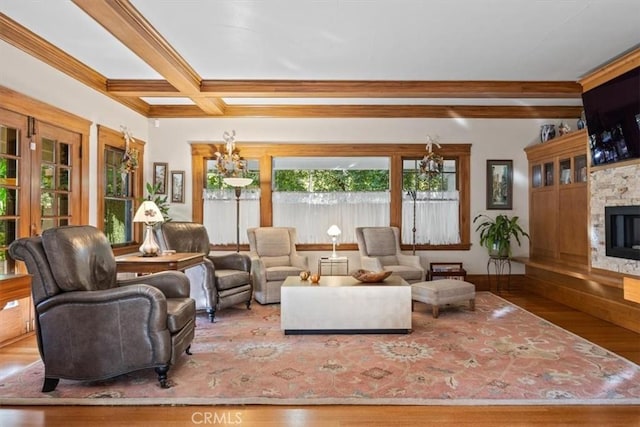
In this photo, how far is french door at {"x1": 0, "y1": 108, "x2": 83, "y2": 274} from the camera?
3.81 m

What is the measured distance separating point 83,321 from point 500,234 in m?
5.60

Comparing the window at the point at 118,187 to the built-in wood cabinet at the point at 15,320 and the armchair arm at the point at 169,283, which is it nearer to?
the built-in wood cabinet at the point at 15,320

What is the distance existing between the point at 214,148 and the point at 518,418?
5.54 m

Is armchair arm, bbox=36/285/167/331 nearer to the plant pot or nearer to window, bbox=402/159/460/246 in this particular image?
window, bbox=402/159/460/246

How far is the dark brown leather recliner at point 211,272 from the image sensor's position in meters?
4.72

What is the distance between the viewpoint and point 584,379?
3.01 m

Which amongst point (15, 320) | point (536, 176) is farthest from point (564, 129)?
point (15, 320)

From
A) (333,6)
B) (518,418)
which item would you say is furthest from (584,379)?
(333,6)

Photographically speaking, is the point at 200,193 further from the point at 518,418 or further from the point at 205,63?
the point at 518,418

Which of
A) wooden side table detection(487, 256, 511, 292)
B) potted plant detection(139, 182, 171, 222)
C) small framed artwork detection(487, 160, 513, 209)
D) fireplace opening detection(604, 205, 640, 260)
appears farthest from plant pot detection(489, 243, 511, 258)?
potted plant detection(139, 182, 171, 222)

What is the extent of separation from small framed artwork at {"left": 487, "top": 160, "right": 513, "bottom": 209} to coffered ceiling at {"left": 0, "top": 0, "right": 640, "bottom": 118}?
103cm

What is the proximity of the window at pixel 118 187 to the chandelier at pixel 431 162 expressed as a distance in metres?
4.26

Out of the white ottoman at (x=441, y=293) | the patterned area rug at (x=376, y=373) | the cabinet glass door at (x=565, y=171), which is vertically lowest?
the patterned area rug at (x=376, y=373)

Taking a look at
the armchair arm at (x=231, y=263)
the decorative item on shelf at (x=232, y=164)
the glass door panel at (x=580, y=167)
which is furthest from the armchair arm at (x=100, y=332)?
the glass door panel at (x=580, y=167)
